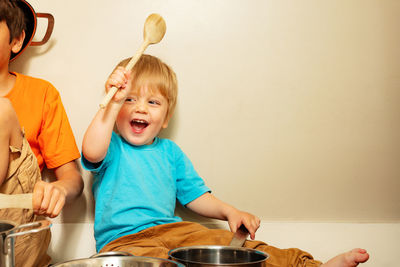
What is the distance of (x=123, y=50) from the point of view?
1.15 metres

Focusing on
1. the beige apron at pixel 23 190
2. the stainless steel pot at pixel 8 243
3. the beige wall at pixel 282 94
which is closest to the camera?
the stainless steel pot at pixel 8 243

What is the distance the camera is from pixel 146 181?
1.04 meters

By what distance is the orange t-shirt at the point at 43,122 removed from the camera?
1.05m

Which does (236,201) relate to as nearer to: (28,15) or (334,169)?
(334,169)

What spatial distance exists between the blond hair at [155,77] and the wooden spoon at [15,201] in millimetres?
467

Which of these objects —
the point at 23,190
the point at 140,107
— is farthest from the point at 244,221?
the point at 23,190

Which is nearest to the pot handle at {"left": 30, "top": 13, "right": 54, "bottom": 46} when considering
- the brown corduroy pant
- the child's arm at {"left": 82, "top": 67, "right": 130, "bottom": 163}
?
the child's arm at {"left": 82, "top": 67, "right": 130, "bottom": 163}

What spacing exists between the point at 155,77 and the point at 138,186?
0.91 feet

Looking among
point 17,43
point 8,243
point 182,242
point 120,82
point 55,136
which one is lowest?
point 182,242

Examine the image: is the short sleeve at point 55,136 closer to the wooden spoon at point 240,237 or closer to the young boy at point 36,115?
the young boy at point 36,115

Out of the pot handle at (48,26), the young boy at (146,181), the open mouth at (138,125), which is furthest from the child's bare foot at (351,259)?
the pot handle at (48,26)

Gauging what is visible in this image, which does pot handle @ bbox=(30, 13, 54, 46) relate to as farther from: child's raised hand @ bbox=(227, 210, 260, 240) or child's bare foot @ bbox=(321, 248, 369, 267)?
child's bare foot @ bbox=(321, 248, 369, 267)

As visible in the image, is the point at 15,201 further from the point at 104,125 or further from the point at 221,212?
the point at 221,212

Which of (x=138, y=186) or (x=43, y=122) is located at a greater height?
(x=43, y=122)
